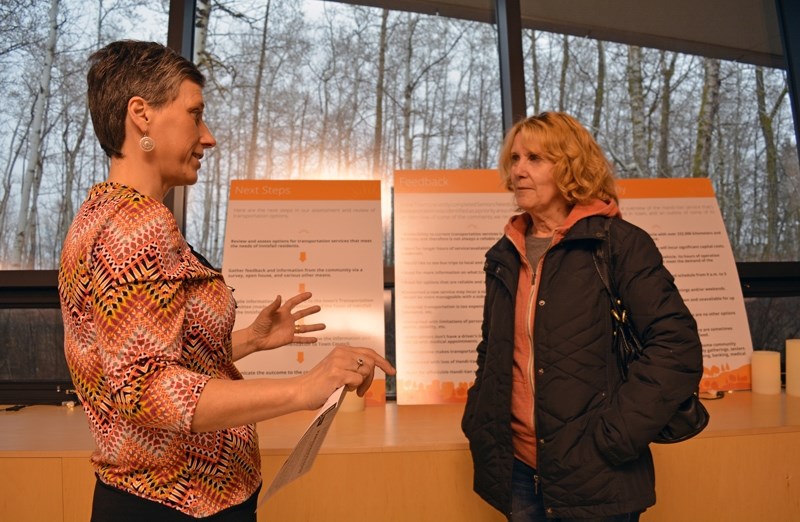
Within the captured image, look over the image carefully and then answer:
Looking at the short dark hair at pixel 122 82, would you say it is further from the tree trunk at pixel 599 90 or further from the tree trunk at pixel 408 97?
the tree trunk at pixel 599 90

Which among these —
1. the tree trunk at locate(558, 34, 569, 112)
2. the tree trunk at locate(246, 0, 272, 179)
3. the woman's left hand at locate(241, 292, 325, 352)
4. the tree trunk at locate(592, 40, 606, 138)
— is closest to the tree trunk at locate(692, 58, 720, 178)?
the tree trunk at locate(592, 40, 606, 138)

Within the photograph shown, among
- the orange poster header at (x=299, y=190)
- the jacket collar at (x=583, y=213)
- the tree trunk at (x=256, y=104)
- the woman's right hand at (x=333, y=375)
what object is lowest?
the woman's right hand at (x=333, y=375)

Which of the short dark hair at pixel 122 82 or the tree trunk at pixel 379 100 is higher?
the tree trunk at pixel 379 100

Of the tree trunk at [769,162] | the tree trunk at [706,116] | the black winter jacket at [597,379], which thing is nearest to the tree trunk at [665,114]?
the tree trunk at [706,116]

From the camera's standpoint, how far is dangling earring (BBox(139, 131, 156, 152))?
113cm

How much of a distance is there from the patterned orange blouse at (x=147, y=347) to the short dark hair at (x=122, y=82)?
117 millimetres

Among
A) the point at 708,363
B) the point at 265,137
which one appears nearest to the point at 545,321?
the point at 708,363

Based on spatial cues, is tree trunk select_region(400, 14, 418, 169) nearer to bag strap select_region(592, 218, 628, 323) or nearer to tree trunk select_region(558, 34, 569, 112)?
tree trunk select_region(558, 34, 569, 112)

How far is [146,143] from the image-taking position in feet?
3.70

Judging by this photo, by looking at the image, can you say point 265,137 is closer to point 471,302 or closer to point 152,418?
point 471,302

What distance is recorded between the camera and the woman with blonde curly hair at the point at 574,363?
59.2 inches

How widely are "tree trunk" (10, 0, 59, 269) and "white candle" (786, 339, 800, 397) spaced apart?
3542mm

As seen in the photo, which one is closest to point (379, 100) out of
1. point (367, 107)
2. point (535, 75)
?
point (367, 107)

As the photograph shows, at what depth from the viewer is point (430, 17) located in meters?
3.47
